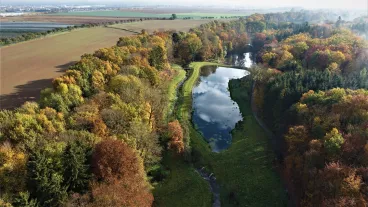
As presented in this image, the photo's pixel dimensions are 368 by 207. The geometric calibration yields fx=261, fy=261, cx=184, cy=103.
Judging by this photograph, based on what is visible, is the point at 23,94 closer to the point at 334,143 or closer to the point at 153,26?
the point at 334,143

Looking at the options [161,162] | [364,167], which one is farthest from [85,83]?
[364,167]

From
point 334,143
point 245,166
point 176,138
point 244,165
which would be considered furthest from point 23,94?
point 334,143

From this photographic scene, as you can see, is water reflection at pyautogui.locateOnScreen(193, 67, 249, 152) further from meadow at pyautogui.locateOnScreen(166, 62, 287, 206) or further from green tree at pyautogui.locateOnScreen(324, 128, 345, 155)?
green tree at pyautogui.locateOnScreen(324, 128, 345, 155)

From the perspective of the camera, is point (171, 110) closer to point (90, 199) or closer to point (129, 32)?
point (90, 199)

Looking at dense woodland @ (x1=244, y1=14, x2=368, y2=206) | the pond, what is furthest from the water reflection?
the pond

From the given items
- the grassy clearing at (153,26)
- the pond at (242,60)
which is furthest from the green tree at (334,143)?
the grassy clearing at (153,26)

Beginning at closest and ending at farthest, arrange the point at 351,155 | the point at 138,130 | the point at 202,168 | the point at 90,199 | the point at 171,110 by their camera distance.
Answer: the point at 90,199, the point at 351,155, the point at 138,130, the point at 202,168, the point at 171,110
